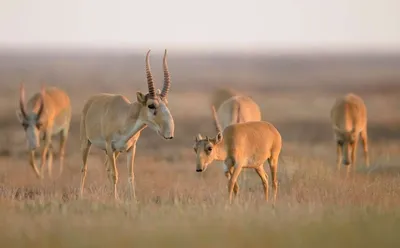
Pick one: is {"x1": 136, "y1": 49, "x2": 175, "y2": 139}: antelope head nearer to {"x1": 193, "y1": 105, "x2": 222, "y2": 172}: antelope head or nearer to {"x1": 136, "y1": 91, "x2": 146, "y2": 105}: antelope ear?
{"x1": 136, "y1": 91, "x2": 146, "y2": 105}: antelope ear

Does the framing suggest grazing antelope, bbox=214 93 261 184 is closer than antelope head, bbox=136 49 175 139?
No

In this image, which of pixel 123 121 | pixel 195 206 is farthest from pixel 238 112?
pixel 195 206

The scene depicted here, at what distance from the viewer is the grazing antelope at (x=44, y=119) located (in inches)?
757

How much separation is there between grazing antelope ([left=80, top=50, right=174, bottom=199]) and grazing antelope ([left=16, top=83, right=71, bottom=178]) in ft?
10.4

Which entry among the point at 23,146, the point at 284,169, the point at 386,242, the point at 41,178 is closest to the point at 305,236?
the point at 386,242

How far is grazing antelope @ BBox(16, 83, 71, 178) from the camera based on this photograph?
19234 mm

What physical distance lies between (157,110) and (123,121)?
886 mm

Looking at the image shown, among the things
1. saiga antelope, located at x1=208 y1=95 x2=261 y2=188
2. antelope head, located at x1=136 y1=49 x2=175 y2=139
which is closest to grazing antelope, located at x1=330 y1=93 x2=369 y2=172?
saiga antelope, located at x1=208 y1=95 x2=261 y2=188

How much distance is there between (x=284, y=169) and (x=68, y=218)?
22.3 feet

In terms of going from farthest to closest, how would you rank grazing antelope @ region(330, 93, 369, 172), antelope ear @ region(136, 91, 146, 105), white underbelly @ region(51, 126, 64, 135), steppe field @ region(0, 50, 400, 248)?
white underbelly @ region(51, 126, 64, 135)
grazing antelope @ region(330, 93, 369, 172)
antelope ear @ region(136, 91, 146, 105)
steppe field @ region(0, 50, 400, 248)

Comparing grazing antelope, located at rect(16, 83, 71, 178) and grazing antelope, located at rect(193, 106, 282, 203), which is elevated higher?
grazing antelope, located at rect(16, 83, 71, 178)

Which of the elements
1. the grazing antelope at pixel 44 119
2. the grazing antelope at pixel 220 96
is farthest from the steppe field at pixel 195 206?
the grazing antelope at pixel 220 96

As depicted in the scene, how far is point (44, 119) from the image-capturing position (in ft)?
65.5

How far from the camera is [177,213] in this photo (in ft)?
38.8
